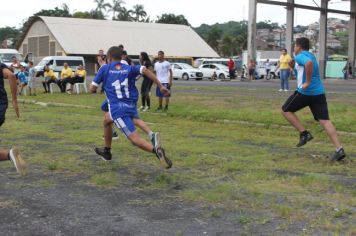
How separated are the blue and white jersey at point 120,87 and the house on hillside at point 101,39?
57.4 m

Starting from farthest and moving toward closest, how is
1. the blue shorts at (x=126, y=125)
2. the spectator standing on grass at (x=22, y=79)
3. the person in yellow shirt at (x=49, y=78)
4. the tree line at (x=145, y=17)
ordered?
the tree line at (x=145, y=17)
the person in yellow shirt at (x=49, y=78)
the spectator standing on grass at (x=22, y=79)
the blue shorts at (x=126, y=125)

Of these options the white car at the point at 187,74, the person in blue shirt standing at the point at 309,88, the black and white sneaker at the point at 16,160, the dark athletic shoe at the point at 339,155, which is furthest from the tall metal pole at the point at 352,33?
the black and white sneaker at the point at 16,160

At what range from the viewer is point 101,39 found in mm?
70812

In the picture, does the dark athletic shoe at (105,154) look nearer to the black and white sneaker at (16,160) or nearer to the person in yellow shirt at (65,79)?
the black and white sneaker at (16,160)

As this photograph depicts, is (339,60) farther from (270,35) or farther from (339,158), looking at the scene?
(270,35)

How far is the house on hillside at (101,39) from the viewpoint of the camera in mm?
68312

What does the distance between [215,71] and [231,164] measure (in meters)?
37.7

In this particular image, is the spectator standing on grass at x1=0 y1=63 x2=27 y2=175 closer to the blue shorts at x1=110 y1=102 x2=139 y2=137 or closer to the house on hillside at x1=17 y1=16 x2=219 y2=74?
the blue shorts at x1=110 y1=102 x2=139 y2=137

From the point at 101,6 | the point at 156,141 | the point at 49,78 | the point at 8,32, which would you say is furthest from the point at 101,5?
the point at 156,141

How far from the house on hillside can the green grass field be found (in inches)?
2070

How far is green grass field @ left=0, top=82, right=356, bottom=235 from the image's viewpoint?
5.38 m

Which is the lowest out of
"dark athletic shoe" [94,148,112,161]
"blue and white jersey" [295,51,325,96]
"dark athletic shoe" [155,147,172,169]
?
"dark athletic shoe" [94,148,112,161]

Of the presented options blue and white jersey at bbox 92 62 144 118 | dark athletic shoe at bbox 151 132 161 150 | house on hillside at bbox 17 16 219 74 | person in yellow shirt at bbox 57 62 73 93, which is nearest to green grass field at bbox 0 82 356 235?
dark athletic shoe at bbox 151 132 161 150

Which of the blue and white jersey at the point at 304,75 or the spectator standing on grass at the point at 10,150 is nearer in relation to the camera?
the spectator standing on grass at the point at 10,150
